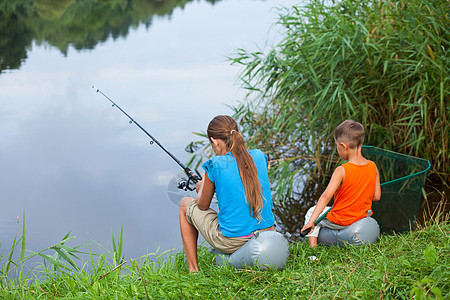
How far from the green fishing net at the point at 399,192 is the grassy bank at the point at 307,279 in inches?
5.0

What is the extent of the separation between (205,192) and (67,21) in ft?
39.8

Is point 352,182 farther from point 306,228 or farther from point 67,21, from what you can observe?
point 67,21

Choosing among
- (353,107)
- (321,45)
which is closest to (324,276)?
(353,107)

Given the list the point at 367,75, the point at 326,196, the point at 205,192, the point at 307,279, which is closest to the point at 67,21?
the point at 367,75

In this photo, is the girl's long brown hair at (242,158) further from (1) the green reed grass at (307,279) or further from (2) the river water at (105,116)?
(2) the river water at (105,116)

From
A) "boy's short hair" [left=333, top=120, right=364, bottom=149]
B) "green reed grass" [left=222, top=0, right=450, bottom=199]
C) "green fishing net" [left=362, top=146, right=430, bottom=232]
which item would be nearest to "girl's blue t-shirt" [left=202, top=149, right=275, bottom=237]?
"boy's short hair" [left=333, top=120, right=364, bottom=149]

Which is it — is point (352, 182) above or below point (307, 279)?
above

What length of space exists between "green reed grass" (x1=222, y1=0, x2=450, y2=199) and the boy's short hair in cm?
123

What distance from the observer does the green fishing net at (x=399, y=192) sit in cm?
266

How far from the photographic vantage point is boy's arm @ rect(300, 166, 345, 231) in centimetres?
249

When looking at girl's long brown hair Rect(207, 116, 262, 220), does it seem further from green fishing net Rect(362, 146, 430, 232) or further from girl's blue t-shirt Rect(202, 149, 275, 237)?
green fishing net Rect(362, 146, 430, 232)

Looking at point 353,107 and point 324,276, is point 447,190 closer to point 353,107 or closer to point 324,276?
point 353,107

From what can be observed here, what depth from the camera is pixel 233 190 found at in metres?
2.35

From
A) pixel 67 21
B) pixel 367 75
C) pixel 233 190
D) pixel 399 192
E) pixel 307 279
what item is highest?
pixel 67 21
